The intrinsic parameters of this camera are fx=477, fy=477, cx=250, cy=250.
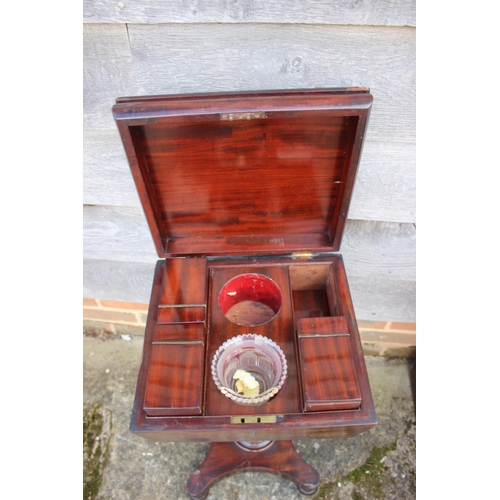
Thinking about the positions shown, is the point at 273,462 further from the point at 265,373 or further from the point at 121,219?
the point at 121,219

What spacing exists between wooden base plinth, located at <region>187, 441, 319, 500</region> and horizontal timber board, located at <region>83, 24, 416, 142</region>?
0.98 m

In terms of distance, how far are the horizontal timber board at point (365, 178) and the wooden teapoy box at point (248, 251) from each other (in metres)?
0.16

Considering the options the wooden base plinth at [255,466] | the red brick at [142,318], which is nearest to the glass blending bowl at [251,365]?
the wooden base plinth at [255,466]

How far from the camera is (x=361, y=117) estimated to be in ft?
2.93

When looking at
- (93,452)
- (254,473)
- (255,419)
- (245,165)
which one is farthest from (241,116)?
(93,452)

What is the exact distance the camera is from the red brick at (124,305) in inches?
68.2

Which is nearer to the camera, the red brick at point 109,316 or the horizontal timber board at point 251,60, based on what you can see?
the horizontal timber board at point 251,60

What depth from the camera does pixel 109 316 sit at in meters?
1.83

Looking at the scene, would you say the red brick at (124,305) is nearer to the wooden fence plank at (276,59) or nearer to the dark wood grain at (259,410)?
the dark wood grain at (259,410)

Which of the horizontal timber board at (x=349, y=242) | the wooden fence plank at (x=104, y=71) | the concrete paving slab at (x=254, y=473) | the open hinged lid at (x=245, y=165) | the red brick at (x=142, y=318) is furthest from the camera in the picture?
the red brick at (x=142, y=318)

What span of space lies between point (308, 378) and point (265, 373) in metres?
0.15

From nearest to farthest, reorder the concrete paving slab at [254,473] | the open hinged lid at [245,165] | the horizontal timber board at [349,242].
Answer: the open hinged lid at [245,165]
the horizontal timber board at [349,242]
the concrete paving slab at [254,473]

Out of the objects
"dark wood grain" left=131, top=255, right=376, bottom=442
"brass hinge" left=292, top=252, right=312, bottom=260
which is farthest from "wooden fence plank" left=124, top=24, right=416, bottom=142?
"dark wood grain" left=131, top=255, right=376, bottom=442

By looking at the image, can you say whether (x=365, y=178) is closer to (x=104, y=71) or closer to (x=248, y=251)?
(x=248, y=251)
